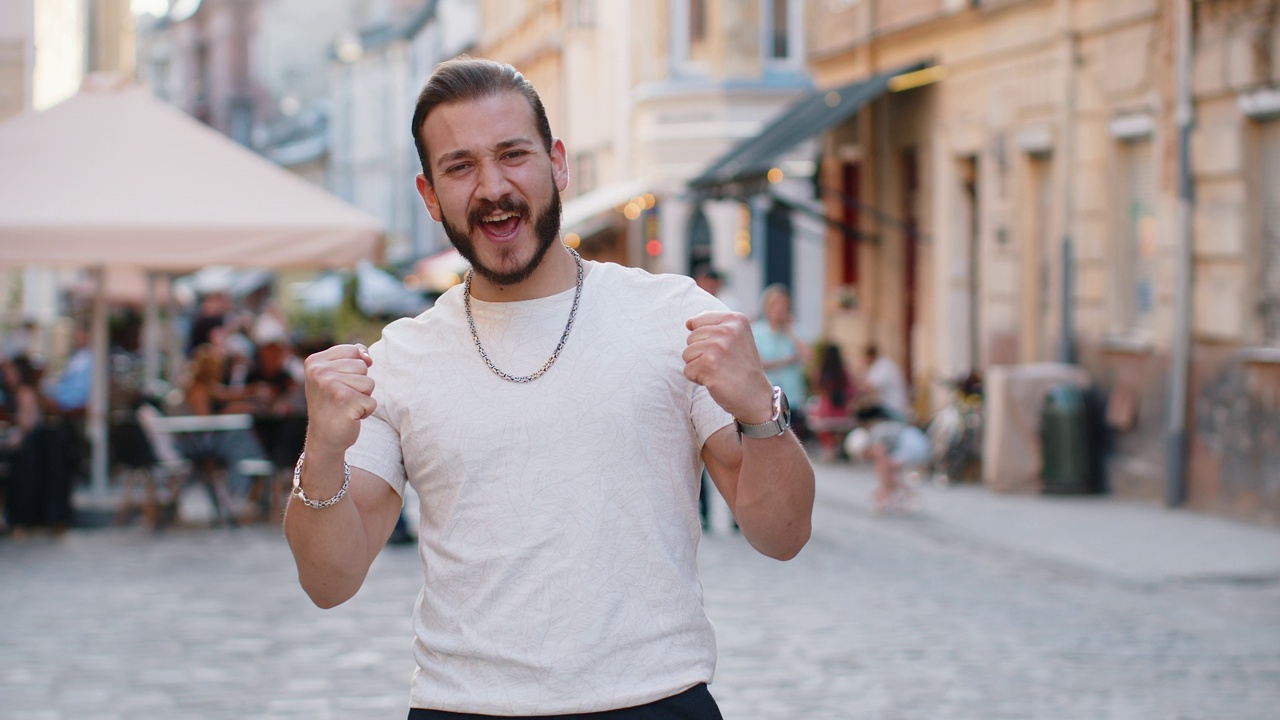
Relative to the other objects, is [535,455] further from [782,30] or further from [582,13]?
[582,13]

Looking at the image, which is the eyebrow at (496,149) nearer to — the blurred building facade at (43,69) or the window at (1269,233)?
the window at (1269,233)

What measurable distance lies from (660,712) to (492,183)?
33.7 inches

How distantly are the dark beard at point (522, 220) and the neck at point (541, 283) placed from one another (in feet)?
0.09

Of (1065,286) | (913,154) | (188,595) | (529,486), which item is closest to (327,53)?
(913,154)

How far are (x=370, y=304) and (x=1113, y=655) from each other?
37.4 metres

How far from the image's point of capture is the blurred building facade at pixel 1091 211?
1405cm

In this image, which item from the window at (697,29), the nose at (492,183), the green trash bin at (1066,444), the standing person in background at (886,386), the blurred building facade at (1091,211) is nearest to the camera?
the nose at (492,183)

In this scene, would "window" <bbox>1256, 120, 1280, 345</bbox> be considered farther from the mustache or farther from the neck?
the mustache

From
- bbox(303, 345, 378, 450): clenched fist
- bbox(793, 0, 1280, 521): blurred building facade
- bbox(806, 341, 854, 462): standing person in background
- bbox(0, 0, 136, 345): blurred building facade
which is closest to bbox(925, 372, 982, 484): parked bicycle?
bbox(793, 0, 1280, 521): blurred building facade

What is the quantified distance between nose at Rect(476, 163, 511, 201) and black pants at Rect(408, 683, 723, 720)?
2.63 ft

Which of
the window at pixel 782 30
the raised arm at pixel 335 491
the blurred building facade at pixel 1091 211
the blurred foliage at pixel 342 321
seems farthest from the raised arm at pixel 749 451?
the blurred foliage at pixel 342 321

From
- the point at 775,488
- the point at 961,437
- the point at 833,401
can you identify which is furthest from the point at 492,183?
the point at 833,401

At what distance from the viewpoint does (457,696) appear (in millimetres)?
2975

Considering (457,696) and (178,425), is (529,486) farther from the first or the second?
(178,425)
